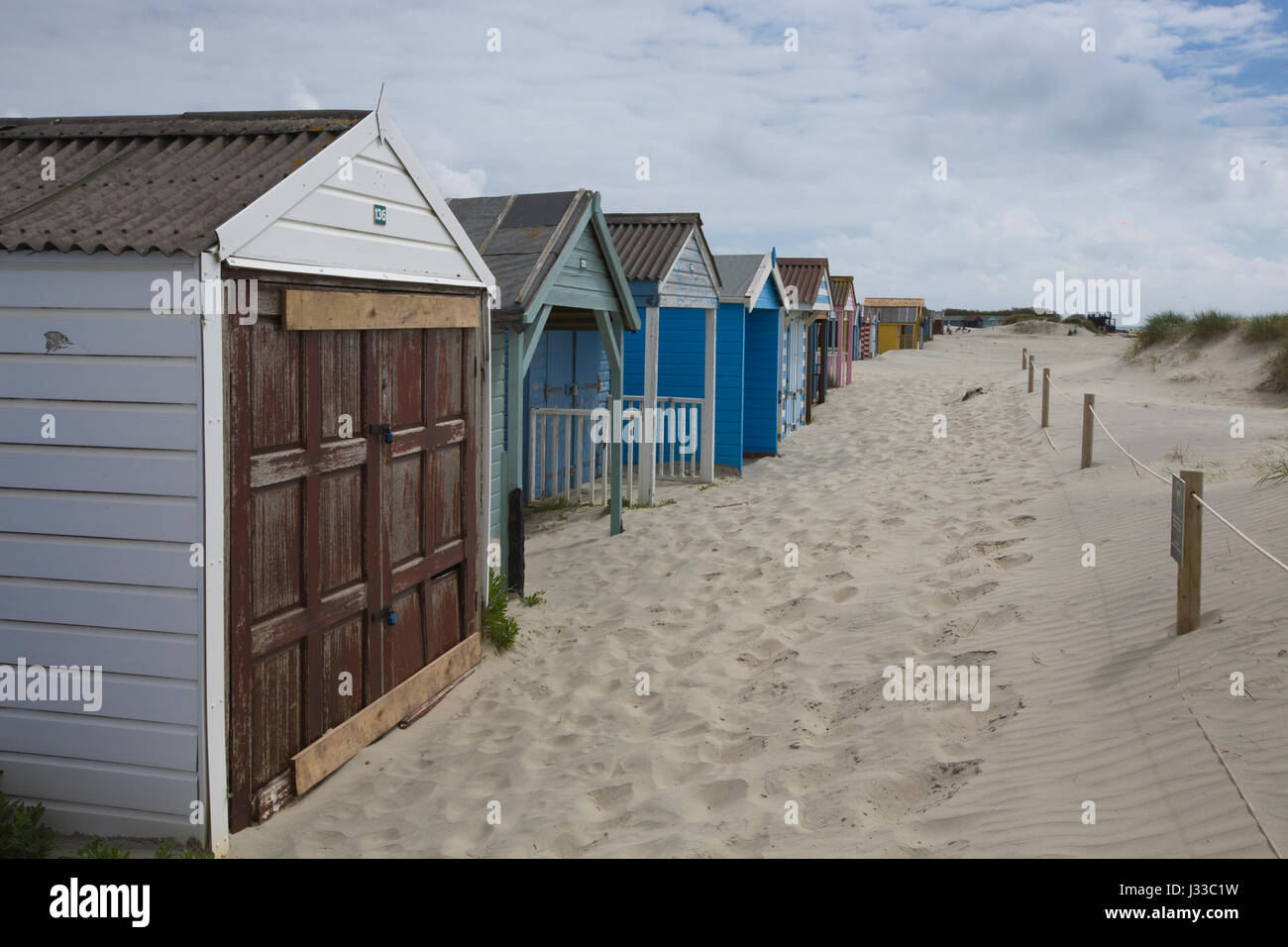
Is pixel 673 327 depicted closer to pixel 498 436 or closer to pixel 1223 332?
pixel 498 436

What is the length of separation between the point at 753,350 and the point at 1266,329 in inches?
597

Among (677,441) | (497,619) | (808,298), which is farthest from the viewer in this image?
(808,298)

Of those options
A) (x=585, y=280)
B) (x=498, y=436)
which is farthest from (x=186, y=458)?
(x=585, y=280)

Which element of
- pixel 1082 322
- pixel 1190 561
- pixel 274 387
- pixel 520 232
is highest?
pixel 1082 322

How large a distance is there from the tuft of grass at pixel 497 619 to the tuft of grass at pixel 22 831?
3393mm

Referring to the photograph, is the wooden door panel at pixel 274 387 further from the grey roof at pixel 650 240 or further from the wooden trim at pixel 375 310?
the grey roof at pixel 650 240

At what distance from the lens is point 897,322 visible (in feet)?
177

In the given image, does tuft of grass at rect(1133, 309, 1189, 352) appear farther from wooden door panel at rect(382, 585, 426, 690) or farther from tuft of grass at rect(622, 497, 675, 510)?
wooden door panel at rect(382, 585, 426, 690)

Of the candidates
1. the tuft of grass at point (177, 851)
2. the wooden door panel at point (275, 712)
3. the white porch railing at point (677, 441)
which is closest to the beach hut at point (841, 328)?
the white porch railing at point (677, 441)

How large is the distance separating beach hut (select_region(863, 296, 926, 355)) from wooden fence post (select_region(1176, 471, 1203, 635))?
154 feet

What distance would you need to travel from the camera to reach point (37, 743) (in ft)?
14.8
